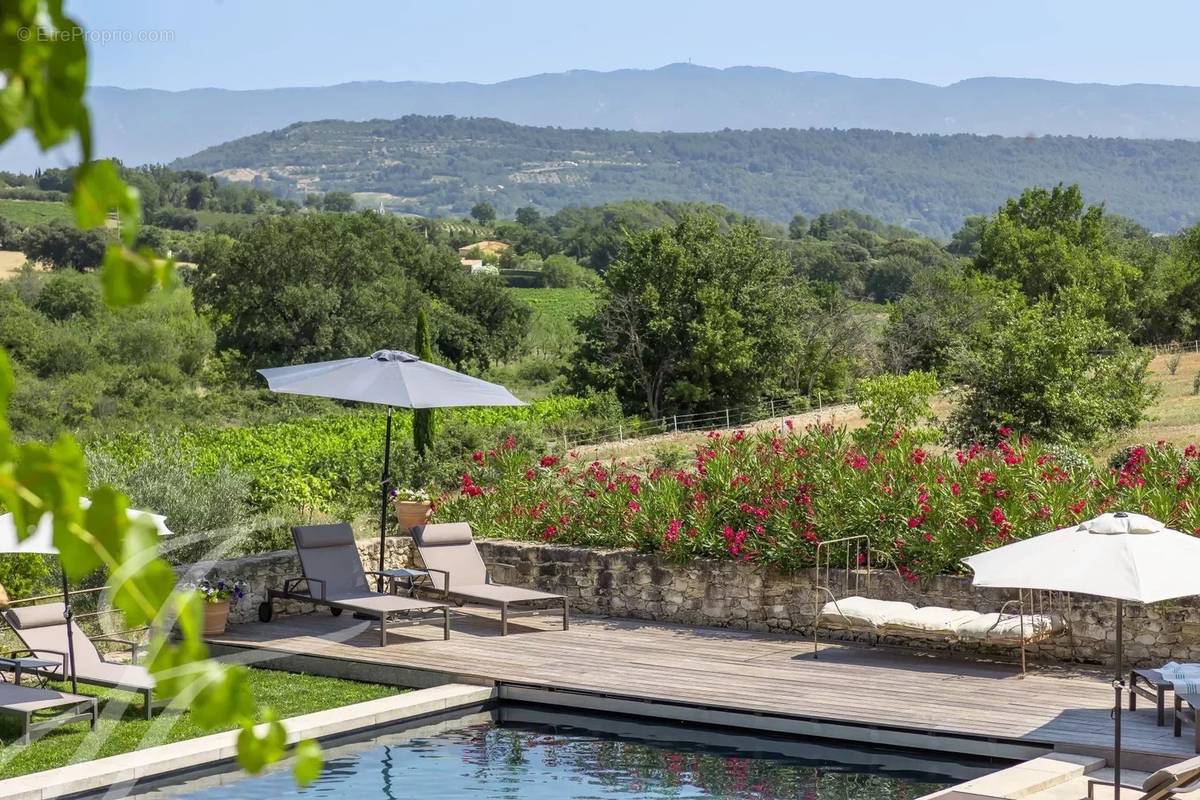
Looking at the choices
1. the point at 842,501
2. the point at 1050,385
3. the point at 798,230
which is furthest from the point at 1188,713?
the point at 798,230

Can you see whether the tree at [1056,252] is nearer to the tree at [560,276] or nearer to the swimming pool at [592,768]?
the tree at [560,276]

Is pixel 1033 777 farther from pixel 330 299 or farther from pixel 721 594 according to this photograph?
pixel 330 299

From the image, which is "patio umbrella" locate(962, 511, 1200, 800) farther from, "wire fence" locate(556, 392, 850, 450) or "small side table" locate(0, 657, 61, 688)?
"wire fence" locate(556, 392, 850, 450)

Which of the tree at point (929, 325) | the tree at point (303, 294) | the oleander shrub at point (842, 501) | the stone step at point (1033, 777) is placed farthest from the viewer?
the tree at point (303, 294)

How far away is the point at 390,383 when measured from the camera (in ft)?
39.5

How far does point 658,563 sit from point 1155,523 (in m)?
4.86

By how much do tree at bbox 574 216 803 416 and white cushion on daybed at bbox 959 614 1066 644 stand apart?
28.7 metres

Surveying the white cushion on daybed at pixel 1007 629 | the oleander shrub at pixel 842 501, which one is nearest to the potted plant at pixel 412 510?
the oleander shrub at pixel 842 501

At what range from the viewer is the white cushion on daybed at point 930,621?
10039 mm

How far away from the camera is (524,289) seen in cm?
8756

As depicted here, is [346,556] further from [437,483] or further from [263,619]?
[437,483]

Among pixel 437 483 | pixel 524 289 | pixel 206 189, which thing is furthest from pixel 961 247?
pixel 437 483

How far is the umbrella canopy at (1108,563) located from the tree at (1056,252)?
1773 inches

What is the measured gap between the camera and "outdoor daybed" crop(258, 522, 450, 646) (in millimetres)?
11281
